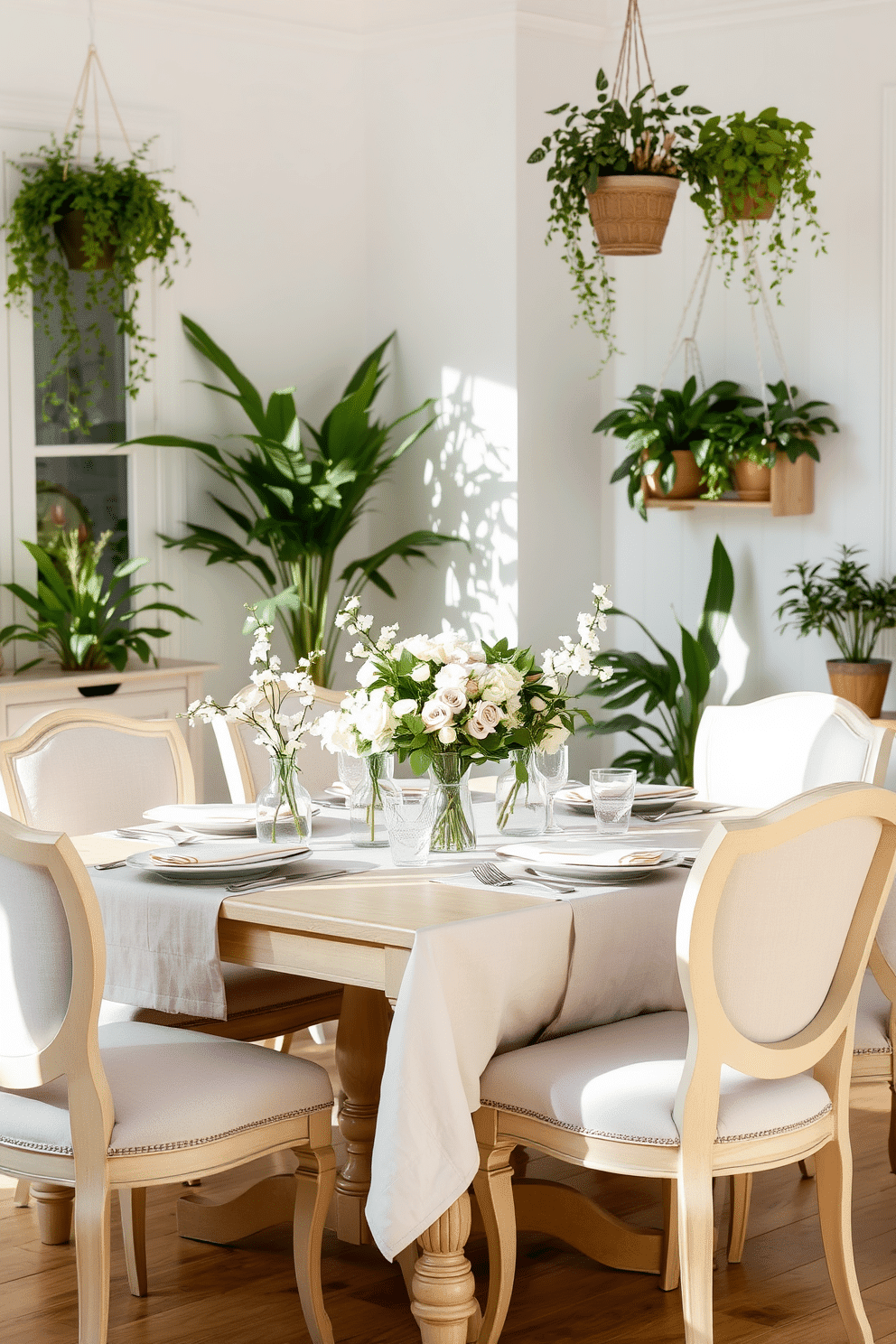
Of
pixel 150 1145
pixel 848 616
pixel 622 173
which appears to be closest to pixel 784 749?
pixel 622 173

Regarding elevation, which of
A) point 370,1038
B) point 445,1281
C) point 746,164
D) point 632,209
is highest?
point 746,164

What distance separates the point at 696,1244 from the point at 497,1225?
32 cm

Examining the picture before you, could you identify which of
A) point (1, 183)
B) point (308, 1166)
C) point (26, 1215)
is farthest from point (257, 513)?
point (308, 1166)

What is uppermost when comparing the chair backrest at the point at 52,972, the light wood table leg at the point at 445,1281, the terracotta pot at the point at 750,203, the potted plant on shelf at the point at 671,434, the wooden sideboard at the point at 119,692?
the terracotta pot at the point at 750,203

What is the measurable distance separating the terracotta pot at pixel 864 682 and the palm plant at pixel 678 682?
0.43m

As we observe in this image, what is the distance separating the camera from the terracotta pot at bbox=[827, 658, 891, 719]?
5102 mm

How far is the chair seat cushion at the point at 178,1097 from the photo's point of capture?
8.17 ft

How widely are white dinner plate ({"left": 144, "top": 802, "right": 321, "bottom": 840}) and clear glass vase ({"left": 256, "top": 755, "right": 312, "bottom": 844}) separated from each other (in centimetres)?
8

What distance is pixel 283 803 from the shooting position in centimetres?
313

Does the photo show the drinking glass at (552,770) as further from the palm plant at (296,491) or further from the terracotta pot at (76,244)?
the terracotta pot at (76,244)

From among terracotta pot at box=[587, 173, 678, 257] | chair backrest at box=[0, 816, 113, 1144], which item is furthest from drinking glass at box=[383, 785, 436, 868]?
terracotta pot at box=[587, 173, 678, 257]

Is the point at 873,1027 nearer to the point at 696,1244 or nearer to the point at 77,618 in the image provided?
the point at 696,1244

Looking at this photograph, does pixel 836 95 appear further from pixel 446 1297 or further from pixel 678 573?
pixel 446 1297

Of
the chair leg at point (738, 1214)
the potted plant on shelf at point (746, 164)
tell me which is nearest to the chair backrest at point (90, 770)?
the chair leg at point (738, 1214)
